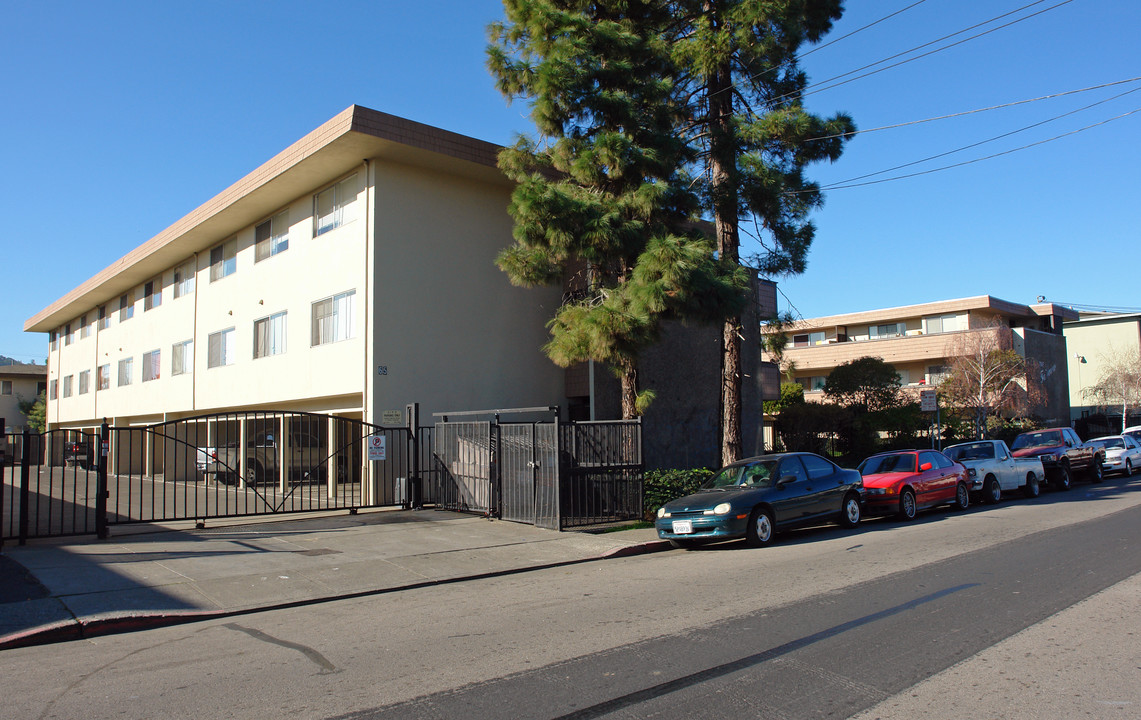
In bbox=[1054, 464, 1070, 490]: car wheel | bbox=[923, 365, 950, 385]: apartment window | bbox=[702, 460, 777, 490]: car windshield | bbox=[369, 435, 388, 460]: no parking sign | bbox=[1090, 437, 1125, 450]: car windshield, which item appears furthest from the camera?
bbox=[923, 365, 950, 385]: apartment window

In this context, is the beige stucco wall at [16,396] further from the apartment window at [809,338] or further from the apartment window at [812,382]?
the apartment window at [809,338]

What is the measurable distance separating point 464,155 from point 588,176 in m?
4.32

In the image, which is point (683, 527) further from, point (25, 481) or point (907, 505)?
point (25, 481)

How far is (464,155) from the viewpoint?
19078mm

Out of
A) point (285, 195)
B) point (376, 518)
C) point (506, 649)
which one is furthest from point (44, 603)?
point (285, 195)

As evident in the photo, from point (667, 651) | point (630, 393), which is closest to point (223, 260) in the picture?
point (630, 393)

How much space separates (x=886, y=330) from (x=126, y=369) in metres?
45.9

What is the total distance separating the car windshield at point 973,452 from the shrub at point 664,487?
8.38 metres

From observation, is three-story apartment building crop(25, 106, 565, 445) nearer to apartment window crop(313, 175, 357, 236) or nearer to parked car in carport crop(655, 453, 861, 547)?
apartment window crop(313, 175, 357, 236)

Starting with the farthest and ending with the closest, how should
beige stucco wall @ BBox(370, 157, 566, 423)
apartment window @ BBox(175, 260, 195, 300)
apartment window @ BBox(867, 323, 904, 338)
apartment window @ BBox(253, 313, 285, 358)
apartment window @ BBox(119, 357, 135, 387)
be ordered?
apartment window @ BBox(867, 323, 904, 338) < apartment window @ BBox(119, 357, 135, 387) < apartment window @ BBox(175, 260, 195, 300) < apartment window @ BBox(253, 313, 285, 358) < beige stucco wall @ BBox(370, 157, 566, 423)

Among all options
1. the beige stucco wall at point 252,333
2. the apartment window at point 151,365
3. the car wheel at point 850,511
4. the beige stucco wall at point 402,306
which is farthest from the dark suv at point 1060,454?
the apartment window at point 151,365

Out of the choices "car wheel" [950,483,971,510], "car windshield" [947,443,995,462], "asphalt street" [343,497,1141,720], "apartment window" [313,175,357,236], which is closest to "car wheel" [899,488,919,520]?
"car wheel" [950,483,971,510]

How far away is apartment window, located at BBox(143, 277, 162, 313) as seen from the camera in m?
31.8

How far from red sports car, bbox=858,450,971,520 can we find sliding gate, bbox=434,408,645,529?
5.08 metres
